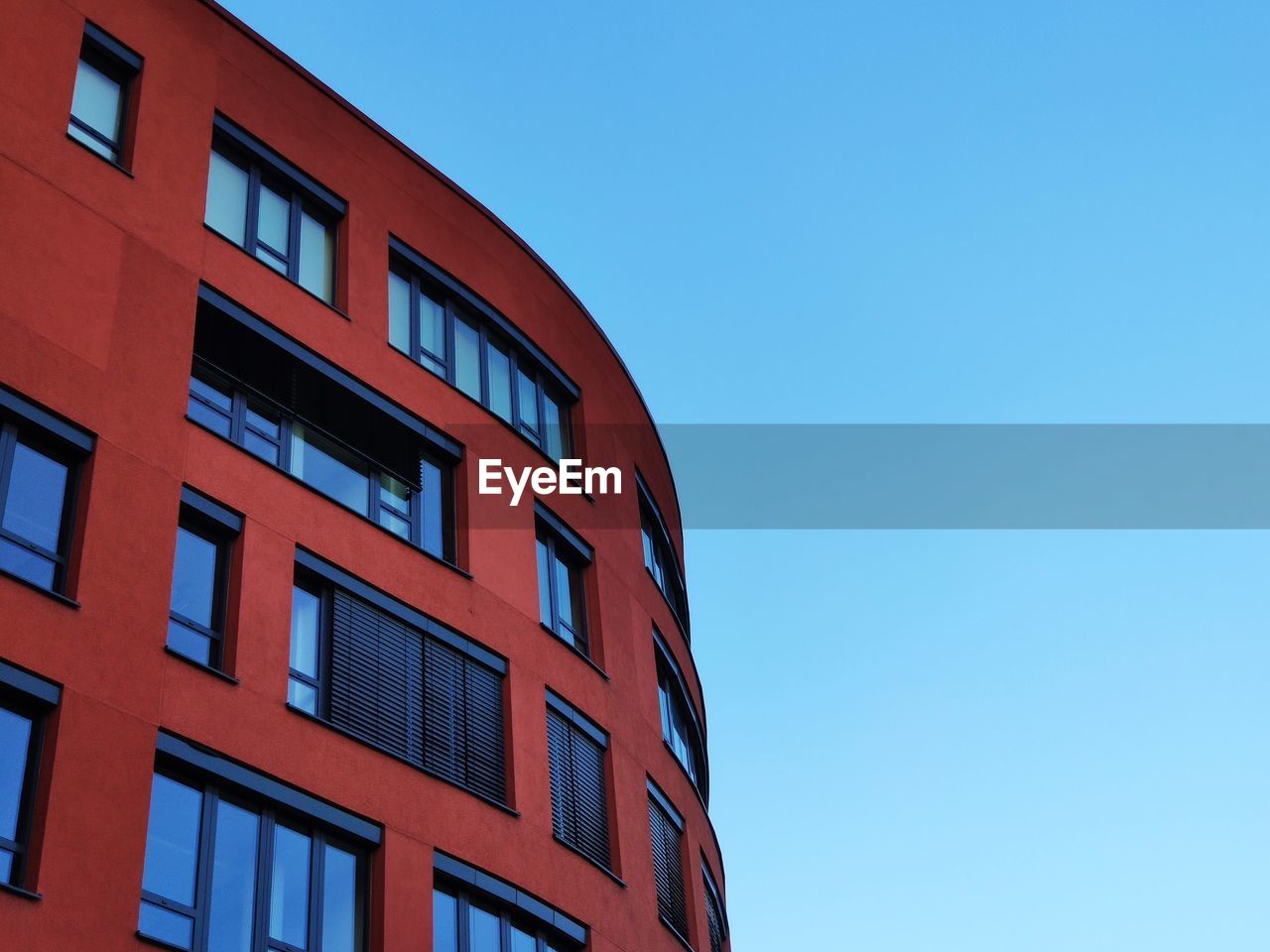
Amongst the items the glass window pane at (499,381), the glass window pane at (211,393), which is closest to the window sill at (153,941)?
the glass window pane at (211,393)

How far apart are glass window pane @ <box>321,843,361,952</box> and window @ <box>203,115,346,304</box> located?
27.9ft

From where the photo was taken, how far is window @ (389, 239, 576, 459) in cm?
2580

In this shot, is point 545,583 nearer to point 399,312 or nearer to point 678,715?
point 399,312

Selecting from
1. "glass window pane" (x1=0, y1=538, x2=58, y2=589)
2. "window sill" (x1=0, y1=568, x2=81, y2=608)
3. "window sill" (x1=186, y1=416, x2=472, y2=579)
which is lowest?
"window sill" (x1=0, y1=568, x2=81, y2=608)

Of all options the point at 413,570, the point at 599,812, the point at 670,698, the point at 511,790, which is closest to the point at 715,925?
the point at 670,698

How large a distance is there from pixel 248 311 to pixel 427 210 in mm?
5568

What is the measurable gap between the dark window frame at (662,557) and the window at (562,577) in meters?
2.95

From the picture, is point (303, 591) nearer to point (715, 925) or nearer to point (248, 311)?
point (248, 311)

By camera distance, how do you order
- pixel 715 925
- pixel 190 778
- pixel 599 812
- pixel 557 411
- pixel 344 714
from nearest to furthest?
pixel 190 778 → pixel 344 714 → pixel 599 812 → pixel 557 411 → pixel 715 925

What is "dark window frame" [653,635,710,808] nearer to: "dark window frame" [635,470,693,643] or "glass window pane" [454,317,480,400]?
"dark window frame" [635,470,693,643]

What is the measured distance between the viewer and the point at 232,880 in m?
18.0

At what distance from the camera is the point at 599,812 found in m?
24.9

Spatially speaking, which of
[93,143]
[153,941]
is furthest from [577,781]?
[93,143]

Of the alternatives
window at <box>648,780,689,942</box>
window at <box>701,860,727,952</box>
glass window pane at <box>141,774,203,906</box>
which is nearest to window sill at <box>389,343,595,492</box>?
window at <box>648,780,689,942</box>
